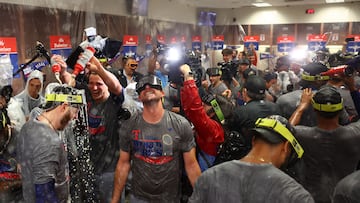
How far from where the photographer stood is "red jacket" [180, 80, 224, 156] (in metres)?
2.36

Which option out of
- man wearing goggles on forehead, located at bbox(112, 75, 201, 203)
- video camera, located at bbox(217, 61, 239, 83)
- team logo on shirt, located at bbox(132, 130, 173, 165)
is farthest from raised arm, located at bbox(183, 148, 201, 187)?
video camera, located at bbox(217, 61, 239, 83)

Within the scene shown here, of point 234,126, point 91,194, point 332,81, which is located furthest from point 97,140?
point 332,81

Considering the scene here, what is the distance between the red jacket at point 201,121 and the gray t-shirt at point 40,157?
35.1 inches

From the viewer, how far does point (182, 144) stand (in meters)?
2.28

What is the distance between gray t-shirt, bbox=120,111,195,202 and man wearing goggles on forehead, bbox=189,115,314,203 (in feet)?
2.19

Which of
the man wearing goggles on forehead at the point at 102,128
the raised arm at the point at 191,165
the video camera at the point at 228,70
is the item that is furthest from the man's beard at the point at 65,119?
the video camera at the point at 228,70

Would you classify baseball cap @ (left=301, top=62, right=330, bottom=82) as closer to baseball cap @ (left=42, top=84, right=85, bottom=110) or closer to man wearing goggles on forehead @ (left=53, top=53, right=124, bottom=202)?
man wearing goggles on forehead @ (left=53, top=53, right=124, bottom=202)

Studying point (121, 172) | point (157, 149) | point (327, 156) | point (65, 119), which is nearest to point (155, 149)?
point (157, 149)

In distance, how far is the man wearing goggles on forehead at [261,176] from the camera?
1407 millimetres

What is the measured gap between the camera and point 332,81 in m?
3.24

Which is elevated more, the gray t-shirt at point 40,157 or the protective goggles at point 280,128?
the protective goggles at point 280,128

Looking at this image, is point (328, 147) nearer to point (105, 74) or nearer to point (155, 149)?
point (155, 149)

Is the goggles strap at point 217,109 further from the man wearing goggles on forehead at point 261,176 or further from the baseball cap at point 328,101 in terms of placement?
the man wearing goggles on forehead at point 261,176

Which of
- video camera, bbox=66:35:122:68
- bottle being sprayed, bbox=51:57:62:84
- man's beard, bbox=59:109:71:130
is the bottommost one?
man's beard, bbox=59:109:71:130
